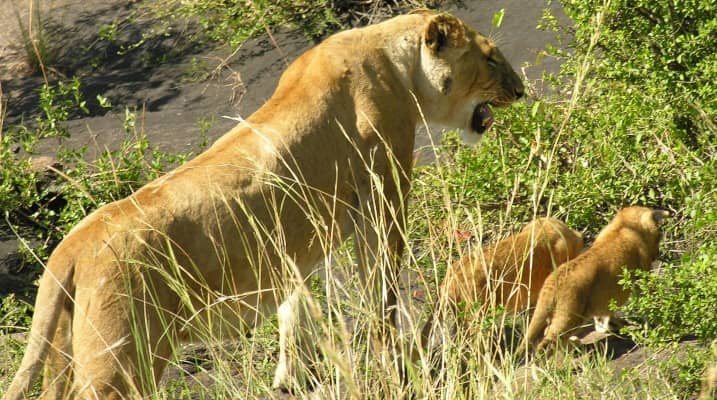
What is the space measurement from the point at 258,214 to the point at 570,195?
6.00 feet

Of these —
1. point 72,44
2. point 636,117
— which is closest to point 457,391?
point 636,117

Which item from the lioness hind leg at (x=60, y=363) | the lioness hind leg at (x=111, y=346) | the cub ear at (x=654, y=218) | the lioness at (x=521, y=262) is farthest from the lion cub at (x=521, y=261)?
the lioness hind leg at (x=60, y=363)

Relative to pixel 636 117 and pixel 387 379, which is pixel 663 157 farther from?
pixel 387 379

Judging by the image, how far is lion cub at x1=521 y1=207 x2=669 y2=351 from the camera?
17.3 feet

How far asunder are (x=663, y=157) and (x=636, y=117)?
223 millimetres

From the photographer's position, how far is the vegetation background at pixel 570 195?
4160 millimetres

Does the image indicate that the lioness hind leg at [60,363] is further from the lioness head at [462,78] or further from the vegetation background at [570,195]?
the lioness head at [462,78]

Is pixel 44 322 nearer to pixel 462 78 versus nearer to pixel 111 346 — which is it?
pixel 111 346

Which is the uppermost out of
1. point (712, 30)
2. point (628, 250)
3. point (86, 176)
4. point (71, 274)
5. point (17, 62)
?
point (712, 30)

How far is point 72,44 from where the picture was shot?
1072 centimetres

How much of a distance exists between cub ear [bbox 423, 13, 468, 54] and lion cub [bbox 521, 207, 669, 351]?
1.14 metres

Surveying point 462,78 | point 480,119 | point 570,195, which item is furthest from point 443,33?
point 570,195

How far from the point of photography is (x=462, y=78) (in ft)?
19.3

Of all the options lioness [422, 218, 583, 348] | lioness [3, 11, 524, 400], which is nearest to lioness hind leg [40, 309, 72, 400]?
lioness [3, 11, 524, 400]
